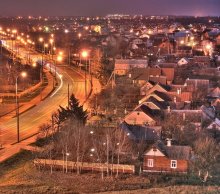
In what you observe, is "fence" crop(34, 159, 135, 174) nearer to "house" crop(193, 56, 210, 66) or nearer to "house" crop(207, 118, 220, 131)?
"house" crop(207, 118, 220, 131)

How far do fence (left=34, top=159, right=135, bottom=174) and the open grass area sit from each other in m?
0.28

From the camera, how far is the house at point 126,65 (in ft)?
112

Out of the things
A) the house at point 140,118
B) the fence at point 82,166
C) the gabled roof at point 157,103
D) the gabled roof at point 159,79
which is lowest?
the fence at point 82,166

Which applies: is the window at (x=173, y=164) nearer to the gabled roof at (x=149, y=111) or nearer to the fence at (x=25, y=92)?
the gabled roof at (x=149, y=111)

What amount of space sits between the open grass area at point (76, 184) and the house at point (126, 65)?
18.7m

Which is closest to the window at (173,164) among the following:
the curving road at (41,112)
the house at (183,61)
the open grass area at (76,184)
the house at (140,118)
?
the open grass area at (76,184)

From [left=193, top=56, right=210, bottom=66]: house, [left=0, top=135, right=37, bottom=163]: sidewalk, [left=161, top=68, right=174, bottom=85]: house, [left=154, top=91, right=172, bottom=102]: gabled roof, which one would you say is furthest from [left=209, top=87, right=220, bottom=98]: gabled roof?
[left=0, top=135, right=37, bottom=163]: sidewalk

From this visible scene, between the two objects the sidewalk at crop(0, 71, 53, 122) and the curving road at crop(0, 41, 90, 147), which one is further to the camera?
the sidewalk at crop(0, 71, 53, 122)

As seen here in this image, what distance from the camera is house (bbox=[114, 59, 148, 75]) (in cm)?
3427

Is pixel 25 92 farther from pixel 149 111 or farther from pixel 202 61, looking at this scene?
pixel 202 61

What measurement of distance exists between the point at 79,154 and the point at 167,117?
17.0 ft

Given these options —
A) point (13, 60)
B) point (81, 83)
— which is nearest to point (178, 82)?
point (81, 83)

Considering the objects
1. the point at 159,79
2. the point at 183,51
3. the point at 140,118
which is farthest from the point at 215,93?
the point at 183,51

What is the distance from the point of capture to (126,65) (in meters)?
34.8
